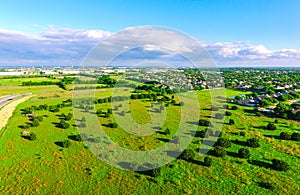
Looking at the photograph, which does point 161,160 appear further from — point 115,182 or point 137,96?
point 137,96

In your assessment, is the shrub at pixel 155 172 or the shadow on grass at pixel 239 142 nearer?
the shrub at pixel 155 172

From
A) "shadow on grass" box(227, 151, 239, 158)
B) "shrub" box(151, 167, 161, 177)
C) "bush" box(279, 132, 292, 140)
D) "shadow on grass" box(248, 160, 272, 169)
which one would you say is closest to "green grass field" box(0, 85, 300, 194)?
"shadow on grass" box(248, 160, 272, 169)

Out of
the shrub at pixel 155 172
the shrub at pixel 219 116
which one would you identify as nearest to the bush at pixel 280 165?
the shrub at pixel 155 172

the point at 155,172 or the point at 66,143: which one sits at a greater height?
the point at 66,143

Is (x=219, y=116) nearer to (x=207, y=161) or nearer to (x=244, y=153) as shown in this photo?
(x=244, y=153)

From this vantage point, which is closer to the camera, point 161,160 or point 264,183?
point 264,183

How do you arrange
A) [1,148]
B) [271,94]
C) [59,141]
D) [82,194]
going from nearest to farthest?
1. [82,194]
2. [1,148]
3. [59,141]
4. [271,94]

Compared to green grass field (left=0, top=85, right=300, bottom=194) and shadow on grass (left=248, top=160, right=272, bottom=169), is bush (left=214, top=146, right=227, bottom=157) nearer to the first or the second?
green grass field (left=0, top=85, right=300, bottom=194)

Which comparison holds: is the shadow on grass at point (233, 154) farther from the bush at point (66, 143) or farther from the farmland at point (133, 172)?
the bush at point (66, 143)

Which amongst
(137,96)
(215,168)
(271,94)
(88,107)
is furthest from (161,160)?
(271,94)

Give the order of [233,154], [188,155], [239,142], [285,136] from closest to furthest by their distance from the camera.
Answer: [188,155] < [233,154] < [239,142] < [285,136]

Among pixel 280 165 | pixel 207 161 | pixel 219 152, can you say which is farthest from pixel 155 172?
pixel 280 165
